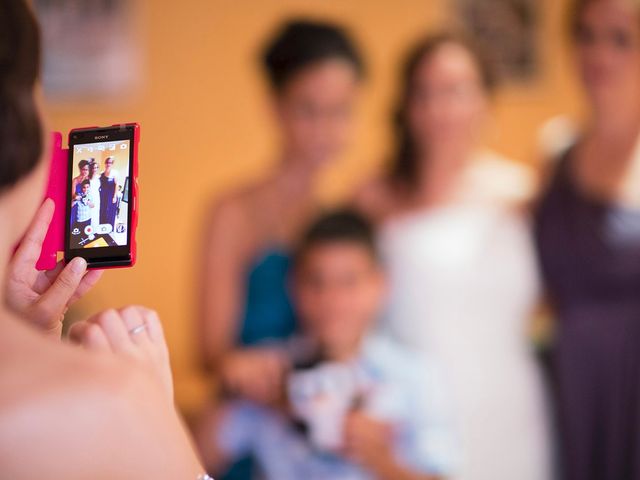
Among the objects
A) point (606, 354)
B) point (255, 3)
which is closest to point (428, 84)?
point (606, 354)

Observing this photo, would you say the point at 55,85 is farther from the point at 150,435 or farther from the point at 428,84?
the point at 150,435

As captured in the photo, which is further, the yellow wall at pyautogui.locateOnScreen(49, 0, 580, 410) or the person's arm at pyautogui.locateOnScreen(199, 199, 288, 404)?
the yellow wall at pyautogui.locateOnScreen(49, 0, 580, 410)

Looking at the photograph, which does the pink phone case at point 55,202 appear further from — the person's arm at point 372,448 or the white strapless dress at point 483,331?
the white strapless dress at point 483,331

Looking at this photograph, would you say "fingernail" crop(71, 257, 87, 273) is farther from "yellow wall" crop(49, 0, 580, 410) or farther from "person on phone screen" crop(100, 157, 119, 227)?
"yellow wall" crop(49, 0, 580, 410)

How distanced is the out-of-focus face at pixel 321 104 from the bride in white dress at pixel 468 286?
0.16 m

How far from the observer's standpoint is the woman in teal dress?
1828 millimetres

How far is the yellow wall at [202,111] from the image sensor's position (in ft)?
11.1

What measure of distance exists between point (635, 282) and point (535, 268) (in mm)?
224

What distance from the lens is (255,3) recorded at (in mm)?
3488

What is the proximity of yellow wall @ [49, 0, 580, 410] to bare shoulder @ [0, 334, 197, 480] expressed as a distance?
268 cm

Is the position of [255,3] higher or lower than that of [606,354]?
higher

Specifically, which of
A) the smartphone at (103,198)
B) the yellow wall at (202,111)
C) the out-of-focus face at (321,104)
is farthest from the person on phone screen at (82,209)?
the yellow wall at (202,111)

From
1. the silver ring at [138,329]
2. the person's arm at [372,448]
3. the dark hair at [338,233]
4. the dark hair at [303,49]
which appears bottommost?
the person's arm at [372,448]

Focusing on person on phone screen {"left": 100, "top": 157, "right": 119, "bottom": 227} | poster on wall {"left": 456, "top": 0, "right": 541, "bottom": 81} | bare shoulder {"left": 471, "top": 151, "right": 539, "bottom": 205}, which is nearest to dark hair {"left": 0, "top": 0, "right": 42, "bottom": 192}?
person on phone screen {"left": 100, "top": 157, "right": 119, "bottom": 227}
